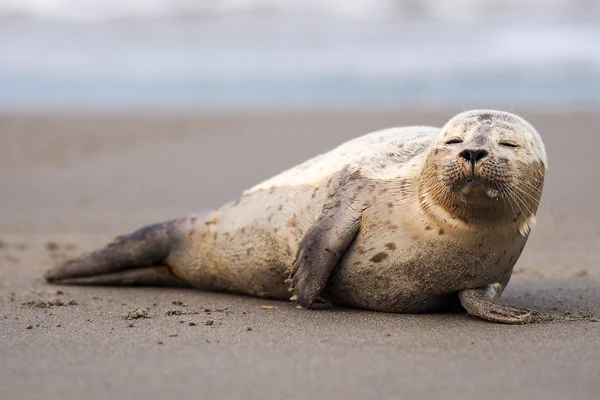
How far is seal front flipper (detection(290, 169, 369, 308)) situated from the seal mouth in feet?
2.24

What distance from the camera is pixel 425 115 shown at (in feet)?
68.0

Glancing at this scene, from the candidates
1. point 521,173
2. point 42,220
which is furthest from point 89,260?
point 42,220

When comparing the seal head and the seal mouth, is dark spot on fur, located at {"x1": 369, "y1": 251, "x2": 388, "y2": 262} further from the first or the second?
the seal mouth

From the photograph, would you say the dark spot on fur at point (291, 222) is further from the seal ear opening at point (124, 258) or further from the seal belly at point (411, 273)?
the seal ear opening at point (124, 258)

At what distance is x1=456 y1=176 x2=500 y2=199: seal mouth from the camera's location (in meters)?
4.15

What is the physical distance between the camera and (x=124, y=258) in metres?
5.90

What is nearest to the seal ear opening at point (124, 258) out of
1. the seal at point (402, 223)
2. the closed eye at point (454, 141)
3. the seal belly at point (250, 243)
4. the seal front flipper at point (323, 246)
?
the seal belly at point (250, 243)

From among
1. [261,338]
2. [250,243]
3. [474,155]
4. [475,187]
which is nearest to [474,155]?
[474,155]

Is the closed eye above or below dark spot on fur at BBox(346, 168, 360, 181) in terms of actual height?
above

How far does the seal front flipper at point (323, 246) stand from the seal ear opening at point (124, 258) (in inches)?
53.5

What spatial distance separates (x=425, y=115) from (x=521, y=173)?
16.6 meters

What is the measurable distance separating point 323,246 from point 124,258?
1750 mm

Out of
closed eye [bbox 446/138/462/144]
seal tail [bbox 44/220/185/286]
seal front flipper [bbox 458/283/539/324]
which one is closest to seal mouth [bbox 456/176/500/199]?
closed eye [bbox 446/138/462/144]

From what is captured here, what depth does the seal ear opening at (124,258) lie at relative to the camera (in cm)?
584
